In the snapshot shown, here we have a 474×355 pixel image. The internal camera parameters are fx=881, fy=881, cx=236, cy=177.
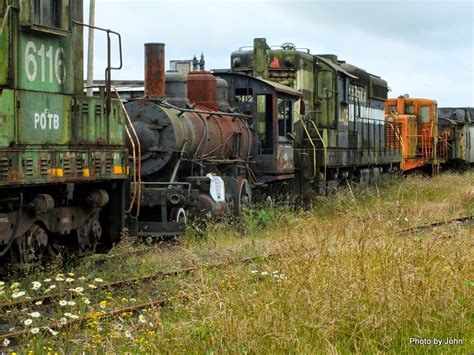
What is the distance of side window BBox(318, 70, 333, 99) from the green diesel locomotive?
11.9 metres

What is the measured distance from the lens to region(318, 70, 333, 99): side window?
74.9 feet

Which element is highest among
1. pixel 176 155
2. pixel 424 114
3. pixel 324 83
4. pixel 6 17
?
pixel 324 83

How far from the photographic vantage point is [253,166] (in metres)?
18.5

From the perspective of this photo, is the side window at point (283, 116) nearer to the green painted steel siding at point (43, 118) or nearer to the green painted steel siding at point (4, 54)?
the green painted steel siding at point (43, 118)

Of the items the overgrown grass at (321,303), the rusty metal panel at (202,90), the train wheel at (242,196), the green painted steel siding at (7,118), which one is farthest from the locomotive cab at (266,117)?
the green painted steel siding at (7,118)

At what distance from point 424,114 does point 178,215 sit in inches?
955

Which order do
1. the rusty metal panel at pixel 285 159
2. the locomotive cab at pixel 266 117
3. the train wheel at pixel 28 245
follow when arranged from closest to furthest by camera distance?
the train wheel at pixel 28 245
the locomotive cab at pixel 266 117
the rusty metal panel at pixel 285 159

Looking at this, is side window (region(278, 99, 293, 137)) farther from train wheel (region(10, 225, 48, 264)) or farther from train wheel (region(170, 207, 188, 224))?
train wheel (region(10, 225, 48, 264))

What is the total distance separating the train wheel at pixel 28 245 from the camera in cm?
990

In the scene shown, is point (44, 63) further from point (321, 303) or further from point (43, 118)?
point (321, 303)

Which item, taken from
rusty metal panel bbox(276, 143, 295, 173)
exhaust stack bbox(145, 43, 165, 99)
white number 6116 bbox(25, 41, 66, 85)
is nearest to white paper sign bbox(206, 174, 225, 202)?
exhaust stack bbox(145, 43, 165, 99)

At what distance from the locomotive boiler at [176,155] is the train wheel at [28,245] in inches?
153

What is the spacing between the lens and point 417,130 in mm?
36469

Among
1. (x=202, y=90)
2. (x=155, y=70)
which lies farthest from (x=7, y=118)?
(x=202, y=90)
